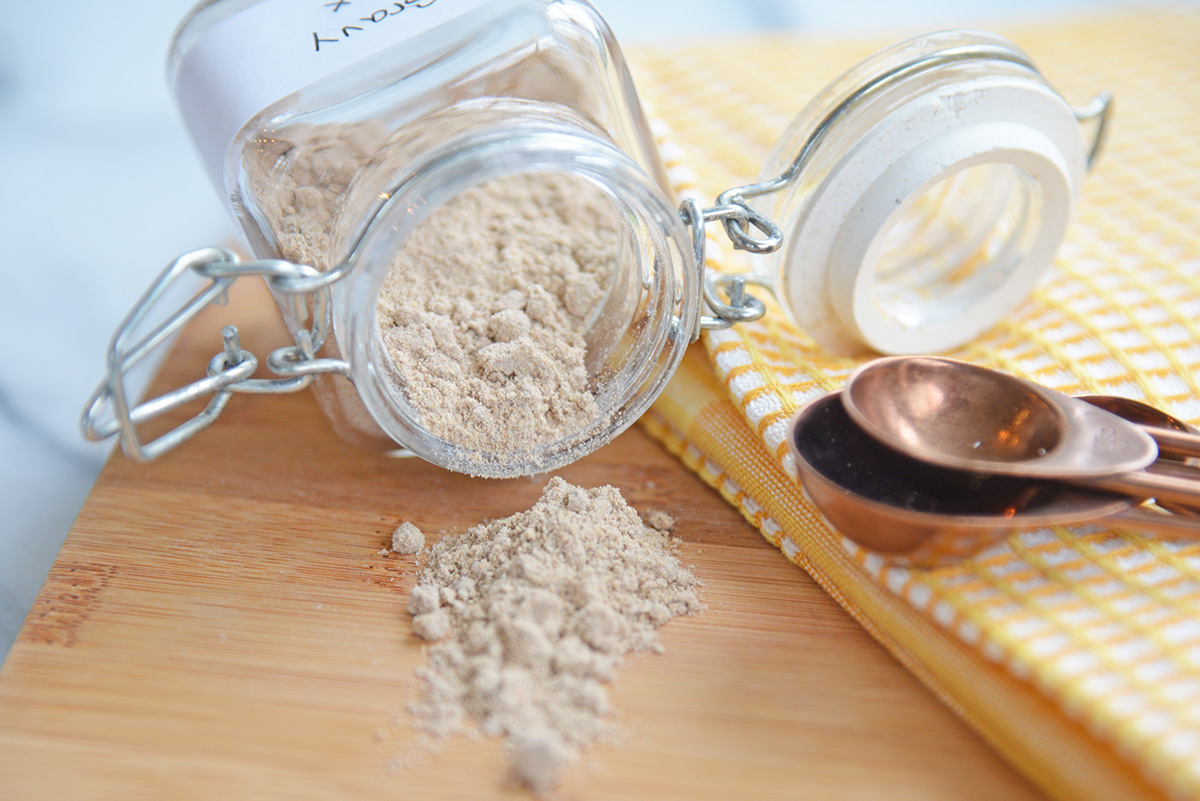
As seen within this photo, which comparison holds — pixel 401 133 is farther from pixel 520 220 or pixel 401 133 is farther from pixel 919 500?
pixel 919 500

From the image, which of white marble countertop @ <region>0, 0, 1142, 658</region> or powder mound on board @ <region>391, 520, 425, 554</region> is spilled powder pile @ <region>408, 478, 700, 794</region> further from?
white marble countertop @ <region>0, 0, 1142, 658</region>

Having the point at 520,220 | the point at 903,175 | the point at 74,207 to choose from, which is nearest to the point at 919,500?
the point at 903,175

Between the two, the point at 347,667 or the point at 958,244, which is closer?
the point at 347,667

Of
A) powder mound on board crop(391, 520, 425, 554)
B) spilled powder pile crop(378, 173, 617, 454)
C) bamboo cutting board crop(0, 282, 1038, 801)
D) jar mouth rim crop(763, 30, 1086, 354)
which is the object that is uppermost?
jar mouth rim crop(763, 30, 1086, 354)

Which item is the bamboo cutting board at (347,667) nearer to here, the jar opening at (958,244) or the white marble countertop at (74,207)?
the white marble countertop at (74,207)

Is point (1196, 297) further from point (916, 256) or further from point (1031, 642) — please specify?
point (1031, 642)

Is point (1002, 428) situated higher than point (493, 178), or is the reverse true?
point (493, 178)

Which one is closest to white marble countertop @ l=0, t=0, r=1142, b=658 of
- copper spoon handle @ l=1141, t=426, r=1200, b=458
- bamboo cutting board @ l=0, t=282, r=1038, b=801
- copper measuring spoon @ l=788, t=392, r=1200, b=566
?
bamboo cutting board @ l=0, t=282, r=1038, b=801
